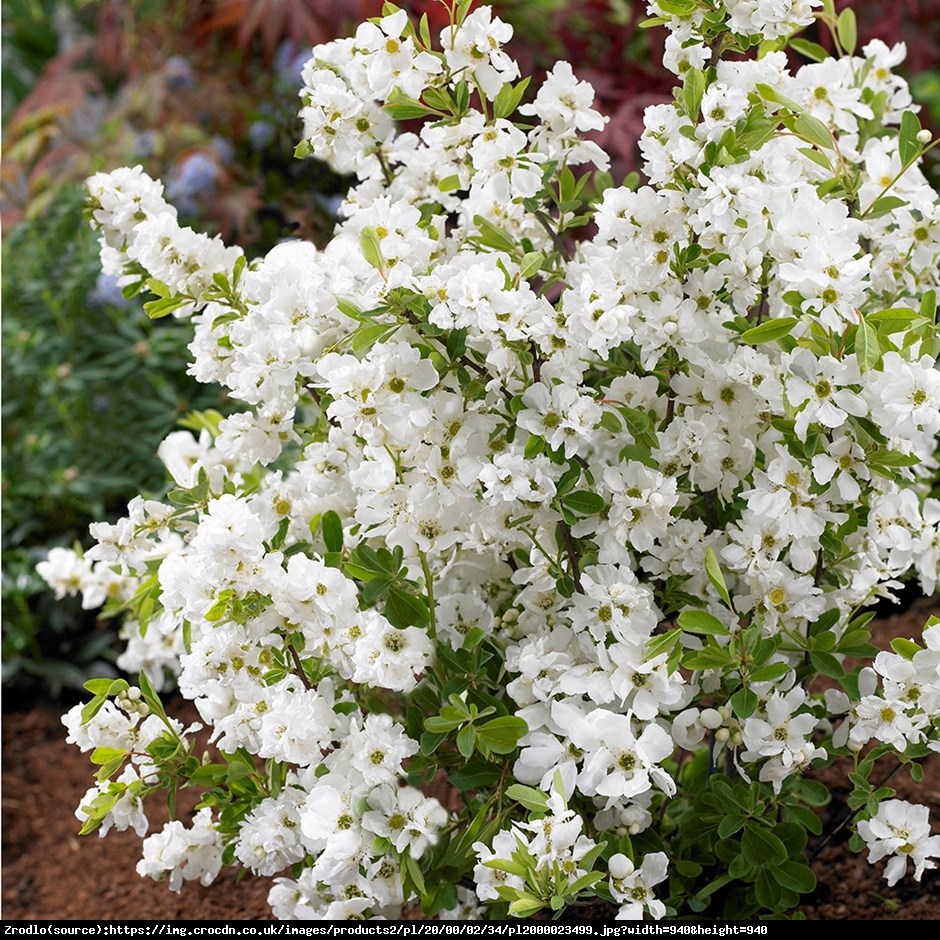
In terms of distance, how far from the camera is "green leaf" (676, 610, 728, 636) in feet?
4.34

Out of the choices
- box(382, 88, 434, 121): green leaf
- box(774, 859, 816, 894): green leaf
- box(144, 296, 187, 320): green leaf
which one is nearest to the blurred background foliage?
box(144, 296, 187, 320): green leaf

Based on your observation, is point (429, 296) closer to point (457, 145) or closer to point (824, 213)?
point (457, 145)

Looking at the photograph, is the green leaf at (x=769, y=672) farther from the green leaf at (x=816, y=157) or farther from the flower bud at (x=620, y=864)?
the green leaf at (x=816, y=157)

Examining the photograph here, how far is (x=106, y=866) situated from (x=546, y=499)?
4.71 feet

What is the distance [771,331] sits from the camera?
131 centimetres

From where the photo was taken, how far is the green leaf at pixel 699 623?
1.32 meters

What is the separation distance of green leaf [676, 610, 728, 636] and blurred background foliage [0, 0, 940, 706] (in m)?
1.39

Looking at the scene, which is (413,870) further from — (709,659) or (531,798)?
(709,659)

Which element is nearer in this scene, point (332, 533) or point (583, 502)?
point (583, 502)

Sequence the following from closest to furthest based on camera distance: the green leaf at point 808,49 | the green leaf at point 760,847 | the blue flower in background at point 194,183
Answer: the green leaf at point 760,847
the green leaf at point 808,49
the blue flower in background at point 194,183

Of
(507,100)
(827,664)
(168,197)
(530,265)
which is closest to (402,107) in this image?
(507,100)

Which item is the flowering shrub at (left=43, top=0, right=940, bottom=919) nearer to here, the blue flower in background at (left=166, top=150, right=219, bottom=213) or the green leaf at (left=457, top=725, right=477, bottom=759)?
the green leaf at (left=457, top=725, right=477, bottom=759)

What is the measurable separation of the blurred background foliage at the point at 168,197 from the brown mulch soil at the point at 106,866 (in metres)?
0.24

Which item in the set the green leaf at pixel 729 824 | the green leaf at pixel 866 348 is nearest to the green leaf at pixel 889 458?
the green leaf at pixel 866 348
